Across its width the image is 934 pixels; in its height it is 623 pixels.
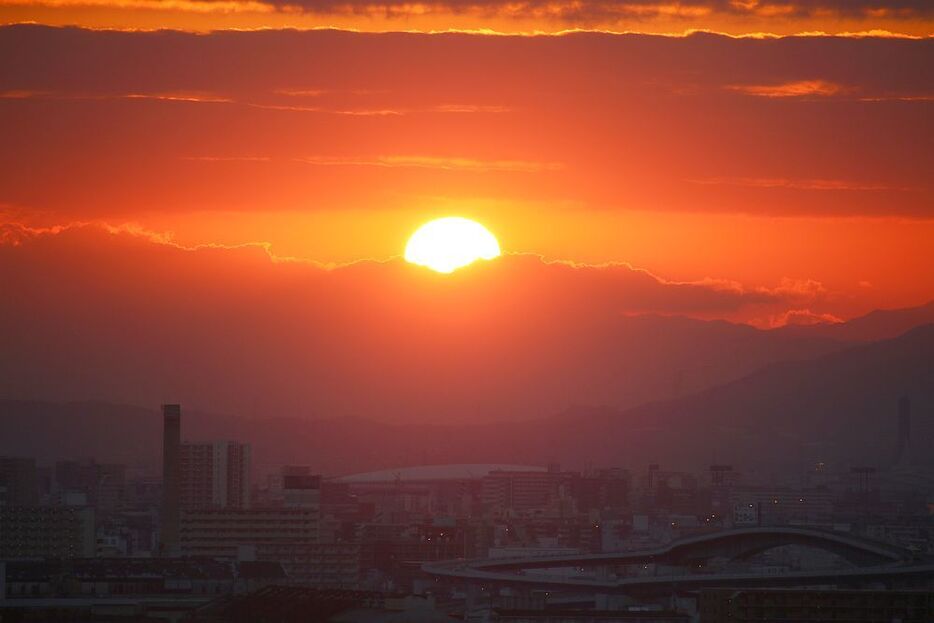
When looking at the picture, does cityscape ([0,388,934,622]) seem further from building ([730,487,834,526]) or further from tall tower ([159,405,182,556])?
building ([730,487,834,526])

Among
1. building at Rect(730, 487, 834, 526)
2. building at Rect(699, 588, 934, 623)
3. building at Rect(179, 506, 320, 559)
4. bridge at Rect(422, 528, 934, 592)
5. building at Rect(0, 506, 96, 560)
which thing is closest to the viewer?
building at Rect(699, 588, 934, 623)

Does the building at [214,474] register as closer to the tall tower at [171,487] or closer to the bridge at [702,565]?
→ the tall tower at [171,487]

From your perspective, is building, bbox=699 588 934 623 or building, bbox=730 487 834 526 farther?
building, bbox=730 487 834 526

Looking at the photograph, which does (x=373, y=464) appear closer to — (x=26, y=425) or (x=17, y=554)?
(x=26, y=425)

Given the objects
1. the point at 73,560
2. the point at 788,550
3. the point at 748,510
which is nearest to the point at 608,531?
the point at 788,550

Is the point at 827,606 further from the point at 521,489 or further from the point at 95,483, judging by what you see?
the point at 521,489

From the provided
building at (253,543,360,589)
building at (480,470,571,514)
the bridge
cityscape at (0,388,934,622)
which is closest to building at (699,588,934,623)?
cityscape at (0,388,934,622)
